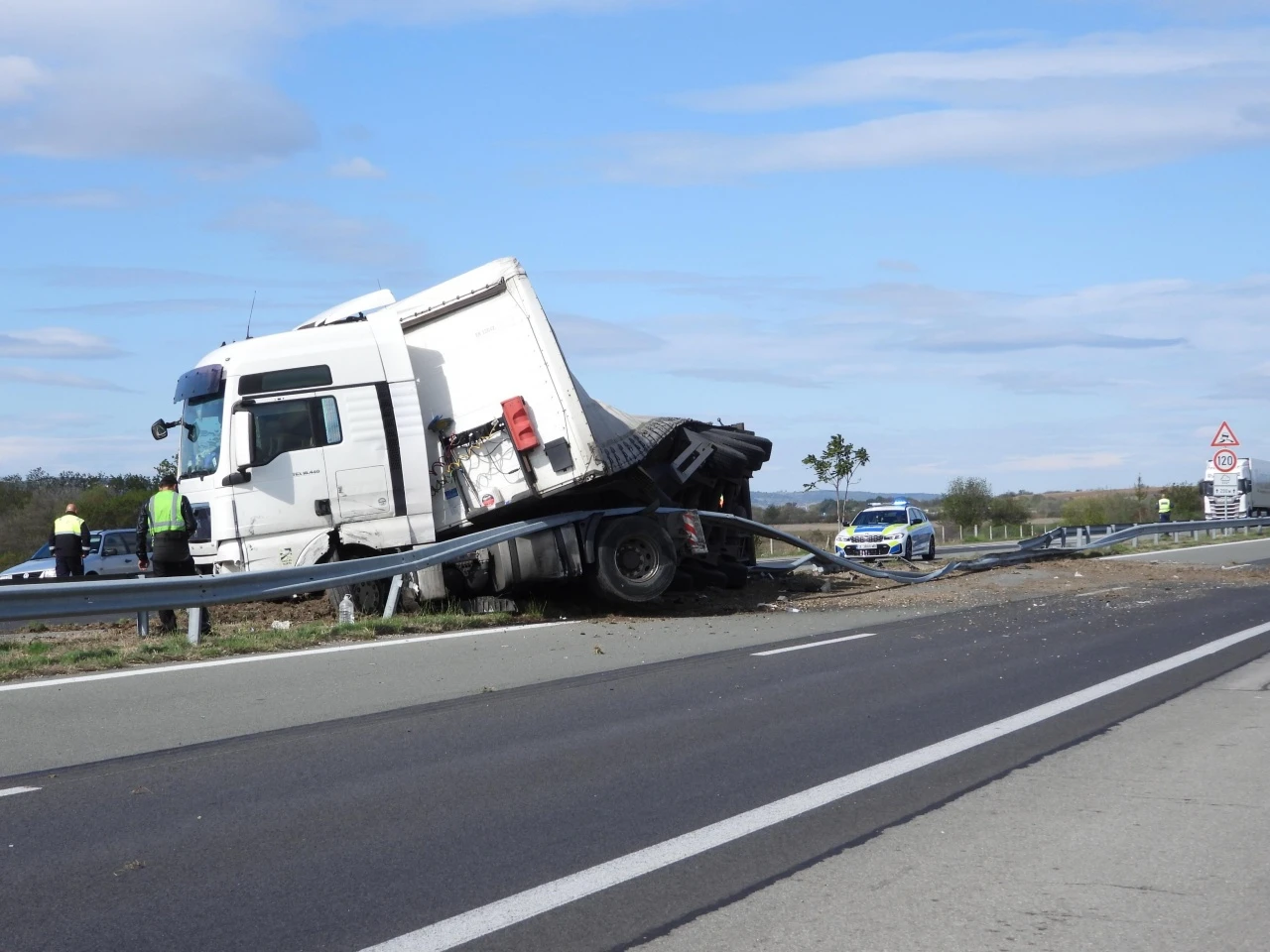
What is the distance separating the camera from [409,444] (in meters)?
15.0

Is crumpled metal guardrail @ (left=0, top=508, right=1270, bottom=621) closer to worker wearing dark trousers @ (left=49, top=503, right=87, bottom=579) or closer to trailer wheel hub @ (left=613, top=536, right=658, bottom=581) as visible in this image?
trailer wheel hub @ (left=613, top=536, right=658, bottom=581)

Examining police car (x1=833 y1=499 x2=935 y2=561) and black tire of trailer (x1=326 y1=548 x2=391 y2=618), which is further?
police car (x1=833 y1=499 x2=935 y2=561)

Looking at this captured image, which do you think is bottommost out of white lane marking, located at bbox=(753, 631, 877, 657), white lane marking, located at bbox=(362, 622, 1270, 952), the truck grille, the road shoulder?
the road shoulder

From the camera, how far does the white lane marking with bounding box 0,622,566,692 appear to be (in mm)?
10422

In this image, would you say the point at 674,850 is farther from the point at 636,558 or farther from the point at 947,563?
the point at 947,563

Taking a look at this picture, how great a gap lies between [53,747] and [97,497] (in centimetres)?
4587

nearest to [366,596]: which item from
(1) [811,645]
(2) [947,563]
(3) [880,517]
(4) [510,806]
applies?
(1) [811,645]

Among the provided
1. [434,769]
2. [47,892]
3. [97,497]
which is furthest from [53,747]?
[97,497]

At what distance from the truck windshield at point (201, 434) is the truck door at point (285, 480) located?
0.42 metres

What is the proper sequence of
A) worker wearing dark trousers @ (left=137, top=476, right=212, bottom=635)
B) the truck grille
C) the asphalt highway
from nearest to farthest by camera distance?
the asphalt highway < worker wearing dark trousers @ (left=137, top=476, right=212, bottom=635) < the truck grille

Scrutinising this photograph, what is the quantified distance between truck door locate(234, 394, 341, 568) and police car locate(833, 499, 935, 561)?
59.9ft

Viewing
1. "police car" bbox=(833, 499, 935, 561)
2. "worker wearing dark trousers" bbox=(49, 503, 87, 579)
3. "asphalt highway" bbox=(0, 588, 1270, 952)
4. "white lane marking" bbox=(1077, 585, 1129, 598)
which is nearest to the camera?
"asphalt highway" bbox=(0, 588, 1270, 952)

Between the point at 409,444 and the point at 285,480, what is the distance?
136 centimetres

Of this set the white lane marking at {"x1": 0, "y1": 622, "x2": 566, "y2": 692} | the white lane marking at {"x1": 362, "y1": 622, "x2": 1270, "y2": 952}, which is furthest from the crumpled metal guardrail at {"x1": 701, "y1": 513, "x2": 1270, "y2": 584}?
the white lane marking at {"x1": 362, "y1": 622, "x2": 1270, "y2": 952}
